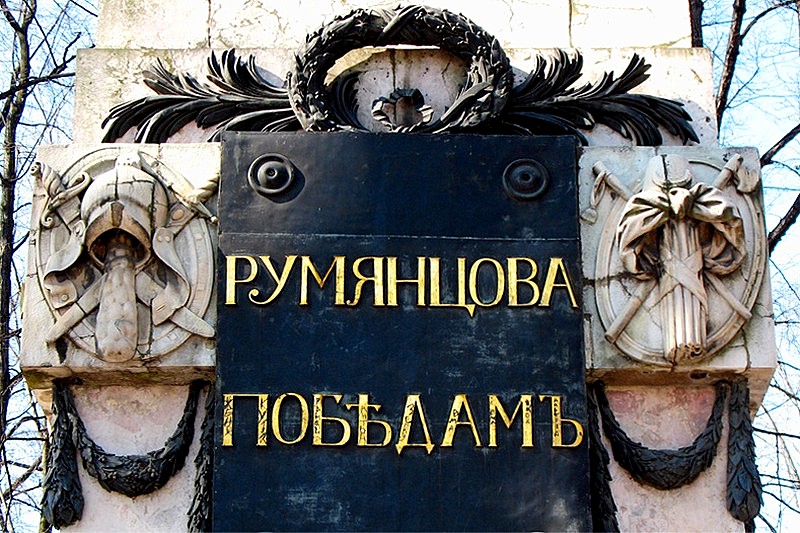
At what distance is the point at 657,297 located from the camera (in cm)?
1193

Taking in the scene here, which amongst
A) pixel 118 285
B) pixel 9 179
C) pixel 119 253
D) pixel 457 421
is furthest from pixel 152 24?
pixel 9 179

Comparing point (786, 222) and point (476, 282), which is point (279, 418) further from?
point (786, 222)

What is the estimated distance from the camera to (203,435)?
463 inches

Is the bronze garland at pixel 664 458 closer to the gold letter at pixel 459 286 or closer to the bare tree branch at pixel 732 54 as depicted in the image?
the gold letter at pixel 459 286

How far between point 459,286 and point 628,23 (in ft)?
7.63

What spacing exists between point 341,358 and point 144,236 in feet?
4.50

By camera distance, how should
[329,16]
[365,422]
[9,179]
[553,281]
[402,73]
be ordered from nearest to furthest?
[365,422] < [553,281] < [402,73] < [329,16] < [9,179]

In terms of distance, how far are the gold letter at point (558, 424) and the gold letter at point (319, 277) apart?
1.28 metres

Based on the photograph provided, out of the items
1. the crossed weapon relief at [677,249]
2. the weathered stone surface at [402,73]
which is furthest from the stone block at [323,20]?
the crossed weapon relief at [677,249]

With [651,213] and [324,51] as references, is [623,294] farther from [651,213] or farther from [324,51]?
[324,51]

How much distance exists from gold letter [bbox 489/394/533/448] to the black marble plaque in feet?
0.04

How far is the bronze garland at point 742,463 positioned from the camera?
11719 mm

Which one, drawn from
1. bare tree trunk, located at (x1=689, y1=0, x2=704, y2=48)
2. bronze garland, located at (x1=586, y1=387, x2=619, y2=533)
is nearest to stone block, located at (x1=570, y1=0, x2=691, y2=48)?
bronze garland, located at (x1=586, y1=387, x2=619, y2=533)

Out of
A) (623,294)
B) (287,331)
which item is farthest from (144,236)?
(623,294)
